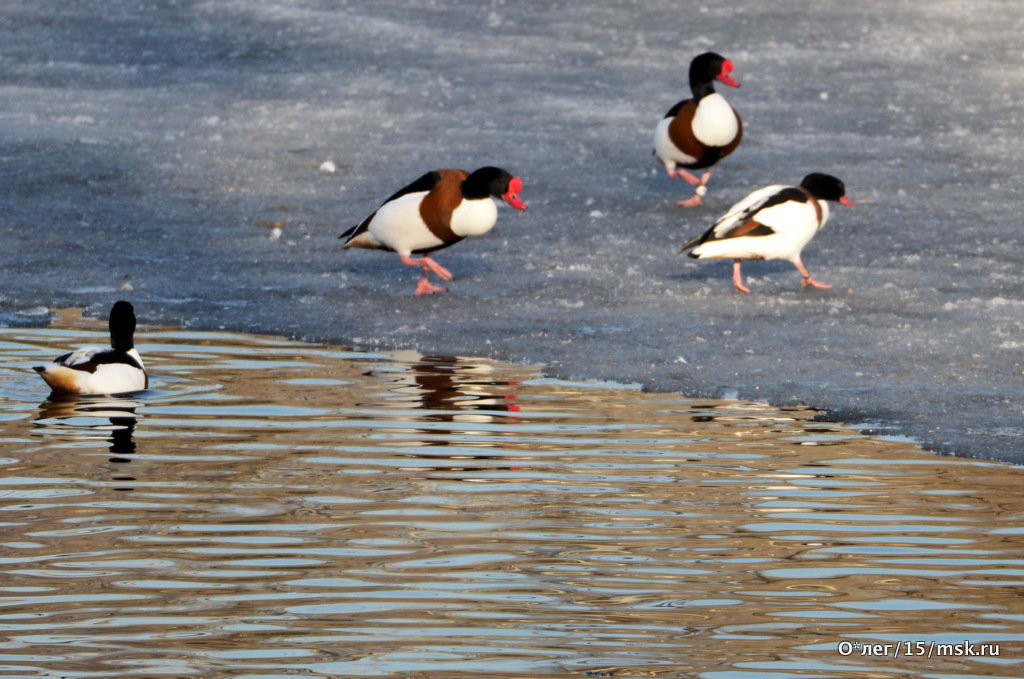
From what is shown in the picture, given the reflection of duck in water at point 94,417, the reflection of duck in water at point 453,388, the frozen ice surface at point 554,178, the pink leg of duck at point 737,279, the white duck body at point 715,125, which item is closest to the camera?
the reflection of duck in water at point 94,417

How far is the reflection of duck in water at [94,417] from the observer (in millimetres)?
7801

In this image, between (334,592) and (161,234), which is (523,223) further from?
(334,592)

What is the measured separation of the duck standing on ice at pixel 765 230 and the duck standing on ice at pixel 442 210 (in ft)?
4.54

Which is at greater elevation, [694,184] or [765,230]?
[694,184]

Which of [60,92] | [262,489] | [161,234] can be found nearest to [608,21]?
[60,92]

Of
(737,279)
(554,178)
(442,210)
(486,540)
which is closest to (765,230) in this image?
(737,279)

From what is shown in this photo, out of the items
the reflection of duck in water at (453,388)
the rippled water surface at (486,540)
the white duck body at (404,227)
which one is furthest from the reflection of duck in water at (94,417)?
the white duck body at (404,227)

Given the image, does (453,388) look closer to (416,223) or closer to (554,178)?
(416,223)

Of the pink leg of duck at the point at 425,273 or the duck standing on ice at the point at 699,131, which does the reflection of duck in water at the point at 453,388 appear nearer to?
the pink leg of duck at the point at 425,273

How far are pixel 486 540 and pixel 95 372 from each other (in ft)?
11.4

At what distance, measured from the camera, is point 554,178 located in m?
15.1

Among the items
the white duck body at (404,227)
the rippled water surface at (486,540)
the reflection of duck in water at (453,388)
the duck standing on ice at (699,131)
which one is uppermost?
the duck standing on ice at (699,131)

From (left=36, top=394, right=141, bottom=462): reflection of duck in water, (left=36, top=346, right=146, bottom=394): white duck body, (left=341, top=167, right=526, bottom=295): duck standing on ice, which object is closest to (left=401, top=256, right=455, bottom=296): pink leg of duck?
(left=341, top=167, right=526, bottom=295): duck standing on ice

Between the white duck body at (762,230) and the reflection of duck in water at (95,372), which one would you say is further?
the white duck body at (762,230)
